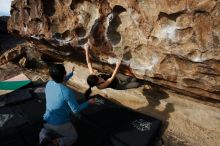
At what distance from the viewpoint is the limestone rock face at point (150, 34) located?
3.22 m

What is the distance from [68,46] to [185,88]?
6.25 ft

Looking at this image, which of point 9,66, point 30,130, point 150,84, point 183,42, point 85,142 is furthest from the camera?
point 9,66

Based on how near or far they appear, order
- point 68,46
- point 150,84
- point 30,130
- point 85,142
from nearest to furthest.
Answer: point 85,142 → point 30,130 → point 150,84 → point 68,46

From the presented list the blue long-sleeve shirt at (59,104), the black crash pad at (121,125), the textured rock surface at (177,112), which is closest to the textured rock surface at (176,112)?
the textured rock surface at (177,112)

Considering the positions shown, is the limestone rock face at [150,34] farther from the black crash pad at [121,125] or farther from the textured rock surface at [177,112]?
the black crash pad at [121,125]

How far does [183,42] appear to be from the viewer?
11.2 feet

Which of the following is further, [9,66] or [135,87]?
[9,66]

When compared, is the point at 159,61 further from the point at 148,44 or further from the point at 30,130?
the point at 30,130

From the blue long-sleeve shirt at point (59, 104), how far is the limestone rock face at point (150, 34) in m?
1.07

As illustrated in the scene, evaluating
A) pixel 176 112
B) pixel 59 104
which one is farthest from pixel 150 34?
pixel 59 104

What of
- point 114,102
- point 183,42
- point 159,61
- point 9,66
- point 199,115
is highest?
point 183,42

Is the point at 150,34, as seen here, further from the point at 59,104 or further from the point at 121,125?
the point at 59,104

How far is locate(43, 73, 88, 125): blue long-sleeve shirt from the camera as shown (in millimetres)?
3229

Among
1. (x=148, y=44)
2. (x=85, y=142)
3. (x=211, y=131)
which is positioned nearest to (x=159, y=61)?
(x=148, y=44)
